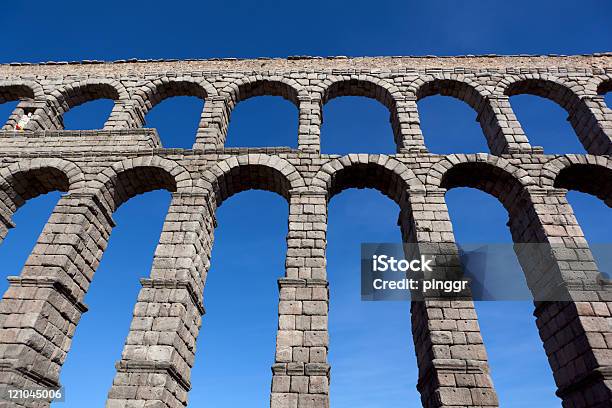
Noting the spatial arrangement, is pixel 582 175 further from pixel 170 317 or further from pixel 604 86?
pixel 170 317

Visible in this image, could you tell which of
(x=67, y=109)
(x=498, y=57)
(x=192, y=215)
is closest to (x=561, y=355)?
(x=192, y=215)

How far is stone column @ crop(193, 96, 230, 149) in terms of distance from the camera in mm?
12828

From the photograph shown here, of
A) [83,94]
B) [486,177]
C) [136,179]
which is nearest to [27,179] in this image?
[136,179]

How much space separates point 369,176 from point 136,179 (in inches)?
271

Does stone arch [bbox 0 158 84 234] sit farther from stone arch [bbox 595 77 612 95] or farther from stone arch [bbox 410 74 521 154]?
stone arch [bbox 595 77 612 95]

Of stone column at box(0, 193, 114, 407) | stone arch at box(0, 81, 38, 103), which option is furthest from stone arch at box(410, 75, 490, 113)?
stone arch at box(0, 81, 38, 103)

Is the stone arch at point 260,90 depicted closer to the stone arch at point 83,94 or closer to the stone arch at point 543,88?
the stone arch at point 83,94

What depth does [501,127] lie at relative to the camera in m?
12.8

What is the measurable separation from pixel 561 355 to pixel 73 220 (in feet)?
38.9

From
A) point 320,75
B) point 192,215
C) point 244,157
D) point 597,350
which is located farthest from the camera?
point 320,75

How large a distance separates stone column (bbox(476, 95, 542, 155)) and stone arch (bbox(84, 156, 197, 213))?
364 inches

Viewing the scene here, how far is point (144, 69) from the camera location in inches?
622

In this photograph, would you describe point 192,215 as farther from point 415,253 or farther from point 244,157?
point 415,253

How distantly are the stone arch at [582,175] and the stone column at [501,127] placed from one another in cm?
75
